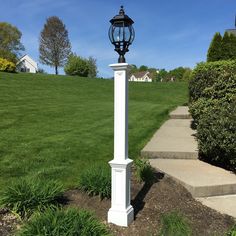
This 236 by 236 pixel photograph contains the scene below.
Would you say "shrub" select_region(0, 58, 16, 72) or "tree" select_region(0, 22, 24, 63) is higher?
"tree" select_region(0, 22, 24, 63)

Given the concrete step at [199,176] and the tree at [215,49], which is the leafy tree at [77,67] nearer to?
the tree at [215,49]

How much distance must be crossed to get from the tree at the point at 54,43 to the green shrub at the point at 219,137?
2048 inches

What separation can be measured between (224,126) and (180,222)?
2.52 m

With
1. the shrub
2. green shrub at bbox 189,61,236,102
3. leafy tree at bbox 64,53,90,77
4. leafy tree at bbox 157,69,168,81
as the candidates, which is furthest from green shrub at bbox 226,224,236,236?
leafy tree at bbox 157,69,168,81

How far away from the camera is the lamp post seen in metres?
4.10

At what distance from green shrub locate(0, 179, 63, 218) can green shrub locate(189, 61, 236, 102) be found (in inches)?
224

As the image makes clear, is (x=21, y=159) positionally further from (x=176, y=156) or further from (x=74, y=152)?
(x=176, y=156)

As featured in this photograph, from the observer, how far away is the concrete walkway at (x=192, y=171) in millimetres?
5223

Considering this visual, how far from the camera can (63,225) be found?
3.68m

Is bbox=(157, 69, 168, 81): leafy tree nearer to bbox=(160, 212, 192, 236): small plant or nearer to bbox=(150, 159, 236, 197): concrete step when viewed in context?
bbox=(150, 159, 236, 197): concrete step

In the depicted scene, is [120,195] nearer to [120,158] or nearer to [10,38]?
[120,158]

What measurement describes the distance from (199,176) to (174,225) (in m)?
1.71

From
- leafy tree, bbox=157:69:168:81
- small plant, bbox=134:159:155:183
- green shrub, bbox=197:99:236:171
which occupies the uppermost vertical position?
leafy tree, bbox=157:69:168:81

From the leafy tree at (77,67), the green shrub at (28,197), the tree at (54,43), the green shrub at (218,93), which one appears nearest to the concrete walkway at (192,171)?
the green shrub at (218,93)
